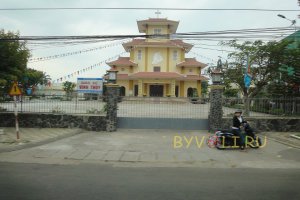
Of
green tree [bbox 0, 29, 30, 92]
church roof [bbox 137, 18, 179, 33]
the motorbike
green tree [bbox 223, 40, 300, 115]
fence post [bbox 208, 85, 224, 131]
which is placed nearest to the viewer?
the motorbike

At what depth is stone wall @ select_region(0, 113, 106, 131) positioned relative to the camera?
51.1 feet

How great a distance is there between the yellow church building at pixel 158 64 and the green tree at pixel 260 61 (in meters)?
19.0

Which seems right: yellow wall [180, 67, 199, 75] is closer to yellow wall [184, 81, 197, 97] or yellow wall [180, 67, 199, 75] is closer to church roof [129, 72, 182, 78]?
yellow wall [184, 81, 197, 97]

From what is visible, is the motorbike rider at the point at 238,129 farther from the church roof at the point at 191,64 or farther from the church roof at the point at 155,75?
the church roof at the point at 191,64

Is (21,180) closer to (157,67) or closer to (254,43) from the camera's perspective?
(254,43)

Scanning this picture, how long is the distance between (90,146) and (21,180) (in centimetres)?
492

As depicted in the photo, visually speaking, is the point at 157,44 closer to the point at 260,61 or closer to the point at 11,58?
the point at 260,61

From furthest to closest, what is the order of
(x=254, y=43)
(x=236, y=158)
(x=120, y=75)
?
(x=120, y=75), (x=254, y=43), (x=236, y=158)

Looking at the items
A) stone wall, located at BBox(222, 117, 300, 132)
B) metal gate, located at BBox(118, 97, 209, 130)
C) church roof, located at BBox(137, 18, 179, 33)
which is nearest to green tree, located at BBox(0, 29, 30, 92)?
metal gate, located at BBox(118, 97, 209, 130)

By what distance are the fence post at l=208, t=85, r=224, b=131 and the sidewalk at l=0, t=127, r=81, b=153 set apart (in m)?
7.05

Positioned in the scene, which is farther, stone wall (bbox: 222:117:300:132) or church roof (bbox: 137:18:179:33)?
church roof (bbox: 137:18:179:33)

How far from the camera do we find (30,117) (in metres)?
15.6

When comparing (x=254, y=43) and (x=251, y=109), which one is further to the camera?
(x=254, y=43)

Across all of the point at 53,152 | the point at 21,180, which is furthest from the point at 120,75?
the point at 21,180
